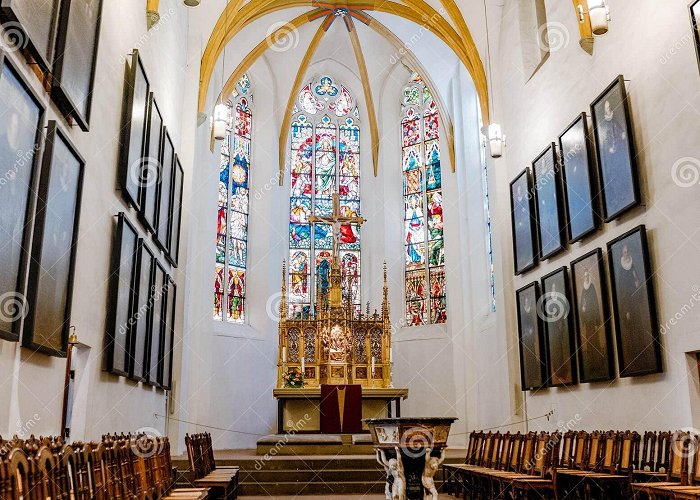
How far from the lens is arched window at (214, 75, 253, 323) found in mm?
17391

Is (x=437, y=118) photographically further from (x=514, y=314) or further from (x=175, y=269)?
(x=175, y=269)

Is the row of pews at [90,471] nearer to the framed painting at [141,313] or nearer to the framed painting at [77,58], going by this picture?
the framed painting at [141,313]

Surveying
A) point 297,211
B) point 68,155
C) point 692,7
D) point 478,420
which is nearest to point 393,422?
point 68,155

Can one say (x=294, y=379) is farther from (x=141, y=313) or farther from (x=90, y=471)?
(x=90, y=471)

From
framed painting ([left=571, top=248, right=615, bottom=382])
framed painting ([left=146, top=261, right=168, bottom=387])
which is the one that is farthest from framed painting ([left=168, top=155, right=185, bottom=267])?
framed painting ([left=571, top=248, right=615, bottom=382])

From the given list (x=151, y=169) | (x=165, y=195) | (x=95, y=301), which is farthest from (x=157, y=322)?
(x=95, y=301)

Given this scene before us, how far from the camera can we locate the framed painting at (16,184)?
4.60 m

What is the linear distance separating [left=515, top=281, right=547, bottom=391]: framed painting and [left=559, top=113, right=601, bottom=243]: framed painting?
1.79 metres

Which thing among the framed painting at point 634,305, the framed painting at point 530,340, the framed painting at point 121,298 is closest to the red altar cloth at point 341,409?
the framed painting at point 530,340

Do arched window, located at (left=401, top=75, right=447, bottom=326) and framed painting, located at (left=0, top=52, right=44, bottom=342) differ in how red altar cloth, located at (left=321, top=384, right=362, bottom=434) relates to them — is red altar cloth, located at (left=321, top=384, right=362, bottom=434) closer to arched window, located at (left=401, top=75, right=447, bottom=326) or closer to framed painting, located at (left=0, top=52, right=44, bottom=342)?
arched window, located at (left=401, top=75, right=447, bottom=326)

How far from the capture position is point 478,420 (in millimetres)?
15945

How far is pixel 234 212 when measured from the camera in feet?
59.6

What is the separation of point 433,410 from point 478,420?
4.25 feet

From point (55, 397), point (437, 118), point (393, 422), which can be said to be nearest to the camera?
point (55, 397)
